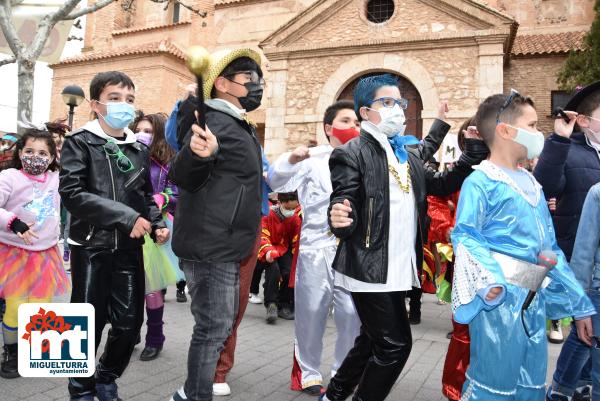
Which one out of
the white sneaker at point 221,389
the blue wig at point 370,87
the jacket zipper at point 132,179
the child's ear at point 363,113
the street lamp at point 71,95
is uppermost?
the street lamp at point 71,95

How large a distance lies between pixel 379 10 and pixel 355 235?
44.7 feet

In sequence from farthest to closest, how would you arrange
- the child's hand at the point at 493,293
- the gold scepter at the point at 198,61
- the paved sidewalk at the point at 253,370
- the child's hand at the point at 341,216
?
the paved sidewalk at the point at 253,370
the child's hand at the point at 341,216
the child's hand at the point at 493,293
the gold scepter at the point at 198,61

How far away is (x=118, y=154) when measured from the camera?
3.21 meters

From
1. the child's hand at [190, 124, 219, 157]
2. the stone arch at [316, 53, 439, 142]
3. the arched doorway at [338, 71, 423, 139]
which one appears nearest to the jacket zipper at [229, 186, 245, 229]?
the child's hand at [190, 124, 219, 157]

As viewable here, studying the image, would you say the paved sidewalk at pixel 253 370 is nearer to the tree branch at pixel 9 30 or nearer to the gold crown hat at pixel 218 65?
the gold crown hat at pixel 218 65

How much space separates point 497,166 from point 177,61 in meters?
19.3

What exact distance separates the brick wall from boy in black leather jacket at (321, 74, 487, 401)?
1392 centimetres

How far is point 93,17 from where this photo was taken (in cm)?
2688

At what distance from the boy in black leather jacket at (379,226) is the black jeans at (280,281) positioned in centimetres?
342

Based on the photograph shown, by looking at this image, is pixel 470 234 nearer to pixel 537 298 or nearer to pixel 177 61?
pixel 537 298

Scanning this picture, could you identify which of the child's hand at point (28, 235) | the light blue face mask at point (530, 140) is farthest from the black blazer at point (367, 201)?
the child's hand at point (28, 235)

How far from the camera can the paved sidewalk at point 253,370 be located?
3615mm

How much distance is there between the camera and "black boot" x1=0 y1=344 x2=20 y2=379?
380 cm

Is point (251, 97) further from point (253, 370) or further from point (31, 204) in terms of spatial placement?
point (253, 370)
